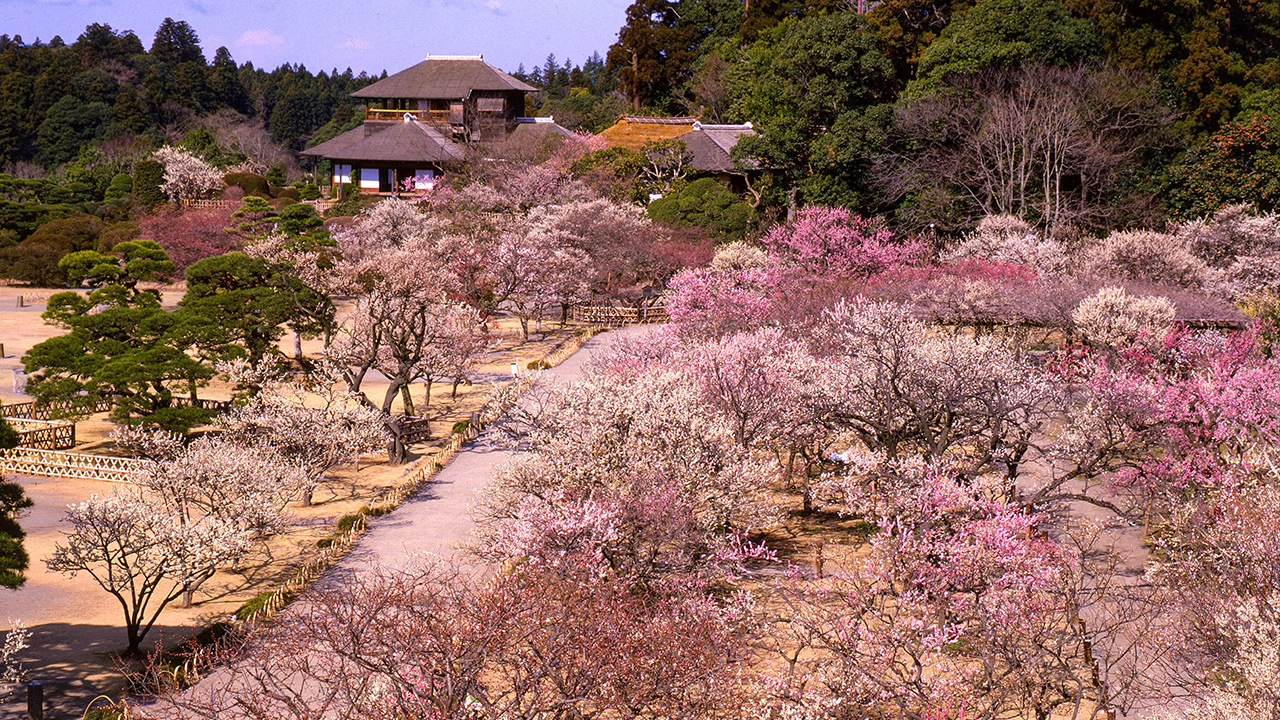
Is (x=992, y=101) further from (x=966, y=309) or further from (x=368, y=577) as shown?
(x=368, y=577)

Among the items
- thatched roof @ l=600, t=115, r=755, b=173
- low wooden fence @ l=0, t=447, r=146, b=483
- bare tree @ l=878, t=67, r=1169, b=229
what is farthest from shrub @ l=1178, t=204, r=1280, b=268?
low wooden fence @ l=0, t=447, r=146, b=483

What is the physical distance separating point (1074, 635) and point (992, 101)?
32461 millimetres

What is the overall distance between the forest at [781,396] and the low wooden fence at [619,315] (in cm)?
64

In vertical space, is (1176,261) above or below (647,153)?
below

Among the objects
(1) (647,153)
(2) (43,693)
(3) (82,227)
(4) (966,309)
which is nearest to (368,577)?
(2) (43,693)

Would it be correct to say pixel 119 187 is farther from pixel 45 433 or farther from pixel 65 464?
pixel 65 464

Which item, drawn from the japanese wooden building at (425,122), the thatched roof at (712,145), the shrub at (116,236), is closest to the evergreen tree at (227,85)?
the japanese wooden building at (425,122)

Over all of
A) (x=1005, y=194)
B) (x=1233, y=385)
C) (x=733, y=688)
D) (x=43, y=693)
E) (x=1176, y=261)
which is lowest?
(x=43, y=693)

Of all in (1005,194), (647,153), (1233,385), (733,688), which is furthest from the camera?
(647,153)

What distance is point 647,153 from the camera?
54.2 meters

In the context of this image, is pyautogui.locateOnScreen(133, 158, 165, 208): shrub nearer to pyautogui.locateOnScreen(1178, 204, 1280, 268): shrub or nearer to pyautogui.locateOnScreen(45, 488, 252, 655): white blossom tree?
pyautogui.locateOnScreen(45, 488, 252, 655): white blossom tree

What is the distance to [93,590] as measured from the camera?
61.2 feet

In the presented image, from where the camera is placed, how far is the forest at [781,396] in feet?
39.3

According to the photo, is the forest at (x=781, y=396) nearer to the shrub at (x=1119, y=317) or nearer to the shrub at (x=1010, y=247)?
the shrub at (x=1119, y=317)
